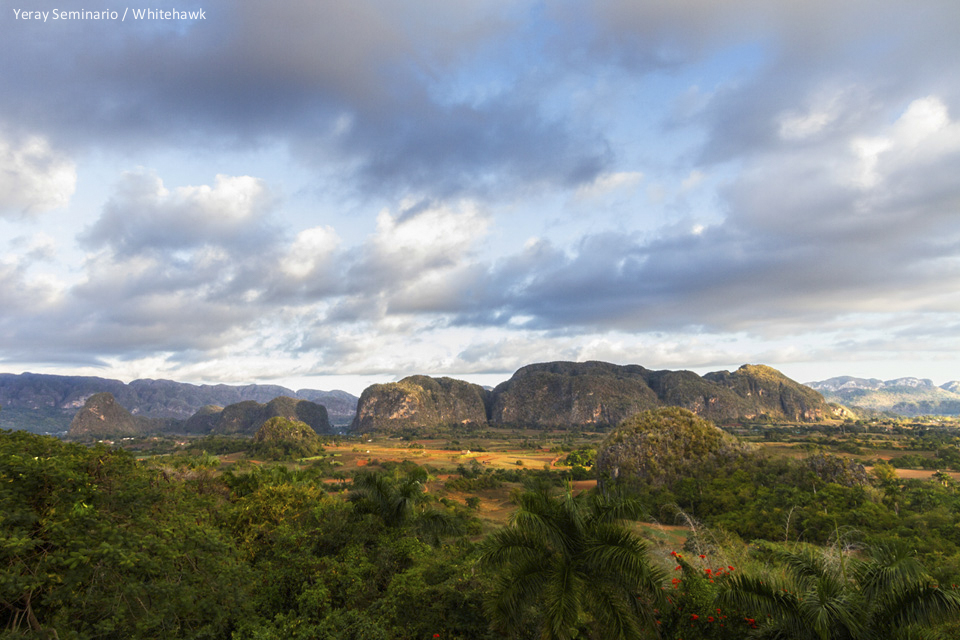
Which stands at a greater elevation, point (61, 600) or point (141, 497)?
point (141, 497)

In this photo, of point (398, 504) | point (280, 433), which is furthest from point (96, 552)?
point (280, 433)

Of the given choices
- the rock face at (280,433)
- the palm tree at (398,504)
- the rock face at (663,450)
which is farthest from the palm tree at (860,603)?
the rock face at (280,433)

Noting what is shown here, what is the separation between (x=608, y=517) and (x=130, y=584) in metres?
9.86

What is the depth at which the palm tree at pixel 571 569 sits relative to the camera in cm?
938

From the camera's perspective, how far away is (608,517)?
10375mm

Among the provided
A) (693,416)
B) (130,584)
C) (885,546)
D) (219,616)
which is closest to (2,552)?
(130,584)

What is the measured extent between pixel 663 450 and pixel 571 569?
44566 mm

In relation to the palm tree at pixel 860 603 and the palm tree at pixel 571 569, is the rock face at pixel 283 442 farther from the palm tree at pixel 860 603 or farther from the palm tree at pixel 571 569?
the palm tree at pixel 860 603

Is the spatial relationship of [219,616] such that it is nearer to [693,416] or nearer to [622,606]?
[622,606]

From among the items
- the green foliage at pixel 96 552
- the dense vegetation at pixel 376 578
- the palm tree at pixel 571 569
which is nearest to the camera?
the green foliage at pixel 96 552

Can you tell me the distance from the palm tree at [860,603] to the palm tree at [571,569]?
242 cm

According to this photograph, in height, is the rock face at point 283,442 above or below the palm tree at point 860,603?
below

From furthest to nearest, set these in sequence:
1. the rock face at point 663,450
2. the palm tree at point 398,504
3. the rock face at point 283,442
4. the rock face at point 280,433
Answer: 1. the rock face at point 280,433
2. the rock face at point 283,442
3. the rock face at point 663,450
4. the palm tree at point 398,504

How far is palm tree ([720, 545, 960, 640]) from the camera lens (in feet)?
27.2
